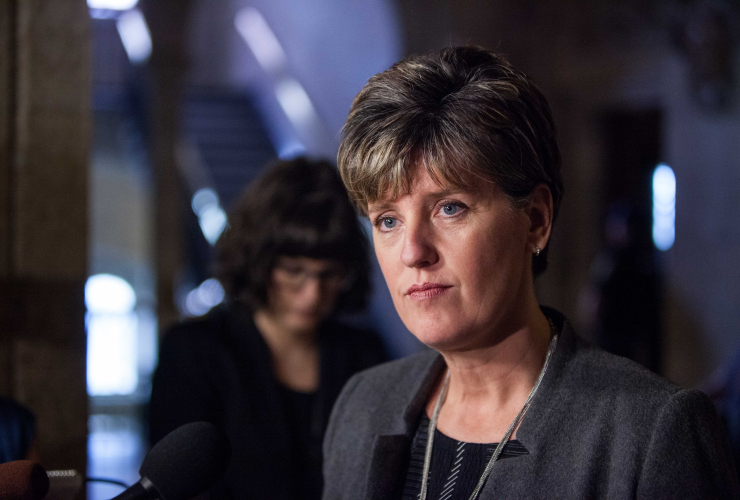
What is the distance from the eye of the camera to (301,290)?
2672mm

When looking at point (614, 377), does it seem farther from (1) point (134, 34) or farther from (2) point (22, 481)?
(1) point (134, 34)

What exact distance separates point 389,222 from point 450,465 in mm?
537

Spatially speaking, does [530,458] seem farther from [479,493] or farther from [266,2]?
[266,2]

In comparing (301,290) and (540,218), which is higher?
(540,218)

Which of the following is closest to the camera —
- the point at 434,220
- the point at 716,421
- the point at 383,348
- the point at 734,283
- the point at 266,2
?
the point at 716,421

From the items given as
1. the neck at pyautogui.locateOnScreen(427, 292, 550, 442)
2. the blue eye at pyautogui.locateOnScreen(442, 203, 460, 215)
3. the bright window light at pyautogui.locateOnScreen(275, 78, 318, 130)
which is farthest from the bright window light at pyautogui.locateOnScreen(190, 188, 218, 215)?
the blue eye at pyautogui.locateOnScreen(442, 203, 460, 215)

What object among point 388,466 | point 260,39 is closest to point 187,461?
point 388,466

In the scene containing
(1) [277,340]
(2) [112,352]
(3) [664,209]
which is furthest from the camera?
(2) [112,352]

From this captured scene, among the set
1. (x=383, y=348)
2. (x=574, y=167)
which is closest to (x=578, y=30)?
(x=574, y=167)

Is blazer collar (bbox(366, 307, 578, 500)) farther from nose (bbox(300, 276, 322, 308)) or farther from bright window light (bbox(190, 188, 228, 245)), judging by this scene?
bright window light (bbox(190, 188, 228, 245))

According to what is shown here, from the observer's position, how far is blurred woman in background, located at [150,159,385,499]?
244 centimetres

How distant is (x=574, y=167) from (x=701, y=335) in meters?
2.15

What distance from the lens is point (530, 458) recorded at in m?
1.40

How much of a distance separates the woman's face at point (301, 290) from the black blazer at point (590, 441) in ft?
3.14
